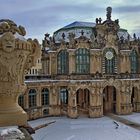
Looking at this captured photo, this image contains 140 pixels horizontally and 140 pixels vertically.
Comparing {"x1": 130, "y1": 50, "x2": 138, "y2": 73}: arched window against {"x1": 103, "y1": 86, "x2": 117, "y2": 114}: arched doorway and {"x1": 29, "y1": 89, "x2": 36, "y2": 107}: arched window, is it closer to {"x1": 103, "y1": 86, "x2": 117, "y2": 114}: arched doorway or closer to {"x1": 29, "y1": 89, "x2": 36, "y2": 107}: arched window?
{"x1": 103, "y1": 86, "x2": 117, "y2": 114}: arched doorway

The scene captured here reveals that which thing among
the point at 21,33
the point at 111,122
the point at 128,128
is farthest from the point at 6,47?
the point at 111,122

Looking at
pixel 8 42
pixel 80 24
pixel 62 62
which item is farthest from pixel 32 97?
pixel 8 42

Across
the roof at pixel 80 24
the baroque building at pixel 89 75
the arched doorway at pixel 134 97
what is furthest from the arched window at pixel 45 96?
the arched doorway at pixel 134 97

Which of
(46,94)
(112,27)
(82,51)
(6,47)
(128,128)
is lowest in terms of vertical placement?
(128,128)

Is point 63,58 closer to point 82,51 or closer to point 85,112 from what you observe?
point 82,51

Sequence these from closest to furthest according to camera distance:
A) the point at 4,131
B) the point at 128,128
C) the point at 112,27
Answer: the point at 4,131 < the point at 128,128 < the point at 112,27

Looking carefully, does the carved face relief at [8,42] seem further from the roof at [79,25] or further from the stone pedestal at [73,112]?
the roof at [79,25]

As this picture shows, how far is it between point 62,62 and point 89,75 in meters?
4.07

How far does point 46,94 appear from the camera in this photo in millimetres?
38188

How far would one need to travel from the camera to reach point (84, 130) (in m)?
29.9

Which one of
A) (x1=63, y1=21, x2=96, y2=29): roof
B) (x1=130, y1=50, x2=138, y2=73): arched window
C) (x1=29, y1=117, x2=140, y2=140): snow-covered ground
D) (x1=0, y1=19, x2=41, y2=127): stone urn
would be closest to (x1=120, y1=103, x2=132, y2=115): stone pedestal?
(x1=29, y1=117, x2=140, y2=140): snow-covered ground

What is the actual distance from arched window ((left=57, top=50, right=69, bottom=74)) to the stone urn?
33802 mm

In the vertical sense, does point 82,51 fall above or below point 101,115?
above

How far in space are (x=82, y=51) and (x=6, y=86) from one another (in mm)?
34034
